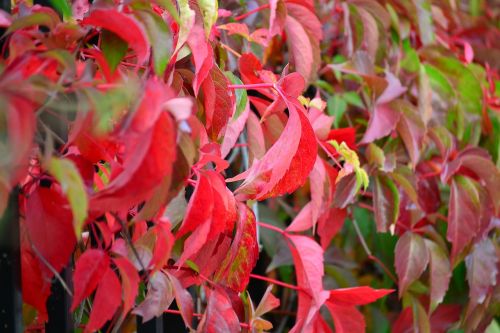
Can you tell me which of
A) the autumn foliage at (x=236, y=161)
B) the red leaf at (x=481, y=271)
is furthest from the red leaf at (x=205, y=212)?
the red leaf at (x=481, y=271)

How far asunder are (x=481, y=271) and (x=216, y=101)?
1.86 ft

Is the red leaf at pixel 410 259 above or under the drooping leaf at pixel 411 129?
under

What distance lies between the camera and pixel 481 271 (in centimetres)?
109

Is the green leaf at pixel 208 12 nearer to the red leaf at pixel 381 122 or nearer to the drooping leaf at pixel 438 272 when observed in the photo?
the red leaf at pixel 381 122

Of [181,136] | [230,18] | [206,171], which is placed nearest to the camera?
[181,136]

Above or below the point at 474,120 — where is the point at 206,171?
above

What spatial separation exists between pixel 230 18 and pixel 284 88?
1.04ft

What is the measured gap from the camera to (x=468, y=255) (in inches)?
43.4

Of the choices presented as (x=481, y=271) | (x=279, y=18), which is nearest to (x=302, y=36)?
(x=279, y=18)

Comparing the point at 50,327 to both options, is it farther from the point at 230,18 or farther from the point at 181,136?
the point at 230,18

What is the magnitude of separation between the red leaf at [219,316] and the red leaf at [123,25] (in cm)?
25

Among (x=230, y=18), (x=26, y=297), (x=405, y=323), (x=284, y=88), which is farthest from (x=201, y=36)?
(x=405, y=323)

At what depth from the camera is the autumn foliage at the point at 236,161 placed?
49 centimetres

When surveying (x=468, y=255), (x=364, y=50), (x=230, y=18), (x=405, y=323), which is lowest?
(x=405, y=323)
